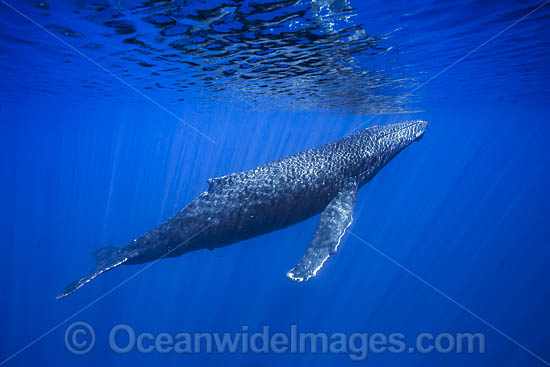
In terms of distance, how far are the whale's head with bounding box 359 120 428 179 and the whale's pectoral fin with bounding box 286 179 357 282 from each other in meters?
1.17

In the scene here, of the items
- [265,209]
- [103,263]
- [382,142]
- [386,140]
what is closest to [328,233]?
[265,209]

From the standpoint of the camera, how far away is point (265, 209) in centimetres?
625

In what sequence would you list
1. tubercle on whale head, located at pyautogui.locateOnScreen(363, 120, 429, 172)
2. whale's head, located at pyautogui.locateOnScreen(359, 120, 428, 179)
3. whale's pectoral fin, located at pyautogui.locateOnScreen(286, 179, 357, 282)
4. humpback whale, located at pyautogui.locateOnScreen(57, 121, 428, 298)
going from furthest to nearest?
1. tubercle on whale head, located at pyautogui.locateOnScreen(363, 120, 429, 172)
2. whale's head, located at pyautogui.locateOnScreen(359, 120, 428, 179)
3. humpback whale, located at pyautogui.locateOnScreen(57, 121, 428, 298)
4. whale's pectoral fin, located at pyautogui.locateOnScreen(286, 179, 357, 282)

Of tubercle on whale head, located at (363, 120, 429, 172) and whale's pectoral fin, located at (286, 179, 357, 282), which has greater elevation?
tubercle on whale head, located at (363, 120, 429, 172)

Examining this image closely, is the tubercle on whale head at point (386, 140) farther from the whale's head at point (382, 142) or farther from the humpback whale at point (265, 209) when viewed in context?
the humpback whale at point (265, 209)

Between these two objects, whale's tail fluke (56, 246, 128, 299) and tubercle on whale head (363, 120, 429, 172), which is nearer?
whale's tail fluke (56, 246, 128, 299)

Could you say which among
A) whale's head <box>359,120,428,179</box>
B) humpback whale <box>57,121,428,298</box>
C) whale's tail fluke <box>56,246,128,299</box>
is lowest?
whale's tail fluke <box>56,246,128,299</box>

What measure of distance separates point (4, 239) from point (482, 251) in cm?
6361

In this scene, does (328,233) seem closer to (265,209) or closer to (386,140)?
(265,209)

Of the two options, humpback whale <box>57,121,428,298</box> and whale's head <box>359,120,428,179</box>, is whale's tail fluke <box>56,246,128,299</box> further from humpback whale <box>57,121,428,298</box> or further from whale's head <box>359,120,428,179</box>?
whale's head <box>359,120,428,179</box>

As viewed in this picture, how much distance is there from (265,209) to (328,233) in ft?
5.03

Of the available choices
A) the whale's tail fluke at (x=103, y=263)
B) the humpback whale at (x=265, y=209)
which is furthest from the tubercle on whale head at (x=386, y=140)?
the whale's tail fluke at (x=103, y=263)

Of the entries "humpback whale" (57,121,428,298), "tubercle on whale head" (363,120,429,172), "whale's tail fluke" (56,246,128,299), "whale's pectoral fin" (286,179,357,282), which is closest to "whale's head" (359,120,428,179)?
"tubercle on whale head" (363,120,429,172)

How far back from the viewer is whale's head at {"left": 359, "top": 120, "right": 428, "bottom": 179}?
806 cm
